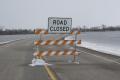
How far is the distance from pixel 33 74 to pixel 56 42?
585 cm

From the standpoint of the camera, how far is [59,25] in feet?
65.5

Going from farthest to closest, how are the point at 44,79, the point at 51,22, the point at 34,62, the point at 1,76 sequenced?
the point at 51,22
the point at 34,62
the point at 1,76
the point at 44,79

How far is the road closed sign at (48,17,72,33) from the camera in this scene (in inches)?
781

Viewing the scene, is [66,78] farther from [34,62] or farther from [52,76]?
[34,62]

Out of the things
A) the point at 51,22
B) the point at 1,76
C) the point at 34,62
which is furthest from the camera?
the point at 51,22

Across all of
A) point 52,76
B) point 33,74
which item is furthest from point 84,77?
point 33,74

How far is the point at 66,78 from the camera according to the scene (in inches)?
509

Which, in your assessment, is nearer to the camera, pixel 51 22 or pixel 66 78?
pixel 66 78

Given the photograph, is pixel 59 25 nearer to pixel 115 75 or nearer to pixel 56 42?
pixel 56 42

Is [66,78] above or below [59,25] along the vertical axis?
below

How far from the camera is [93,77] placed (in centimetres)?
1312

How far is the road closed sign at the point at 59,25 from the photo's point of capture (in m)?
19.8

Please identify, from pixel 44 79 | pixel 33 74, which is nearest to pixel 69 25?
pixel 33 74

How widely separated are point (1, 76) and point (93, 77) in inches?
138
